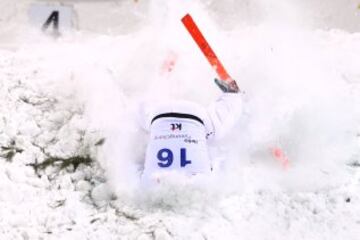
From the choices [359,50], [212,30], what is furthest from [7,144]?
[359,50]

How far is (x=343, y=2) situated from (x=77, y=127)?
2120mm

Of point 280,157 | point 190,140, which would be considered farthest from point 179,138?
point 280,157

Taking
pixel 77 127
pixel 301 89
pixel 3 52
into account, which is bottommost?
pixel 77 127

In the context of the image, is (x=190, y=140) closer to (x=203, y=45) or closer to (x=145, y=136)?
(x=145, y=136)

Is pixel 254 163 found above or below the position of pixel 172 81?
below

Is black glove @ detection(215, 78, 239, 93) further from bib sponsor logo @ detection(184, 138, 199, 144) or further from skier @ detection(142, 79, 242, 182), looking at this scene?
bib sponsor logo @ detection(184, 138, 199, 144)

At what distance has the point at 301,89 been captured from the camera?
145 inches

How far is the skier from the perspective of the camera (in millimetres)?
2814

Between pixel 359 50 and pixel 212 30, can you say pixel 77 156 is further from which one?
pixel 359 50

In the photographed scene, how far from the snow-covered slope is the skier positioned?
82 millimetres

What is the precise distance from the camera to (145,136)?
330 cm

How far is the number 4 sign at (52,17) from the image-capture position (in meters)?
4.15

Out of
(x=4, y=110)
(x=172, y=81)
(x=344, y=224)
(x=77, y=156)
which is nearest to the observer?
(x=344, y=224)

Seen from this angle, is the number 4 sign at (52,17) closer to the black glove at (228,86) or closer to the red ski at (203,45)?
the red ski at (203,45)
